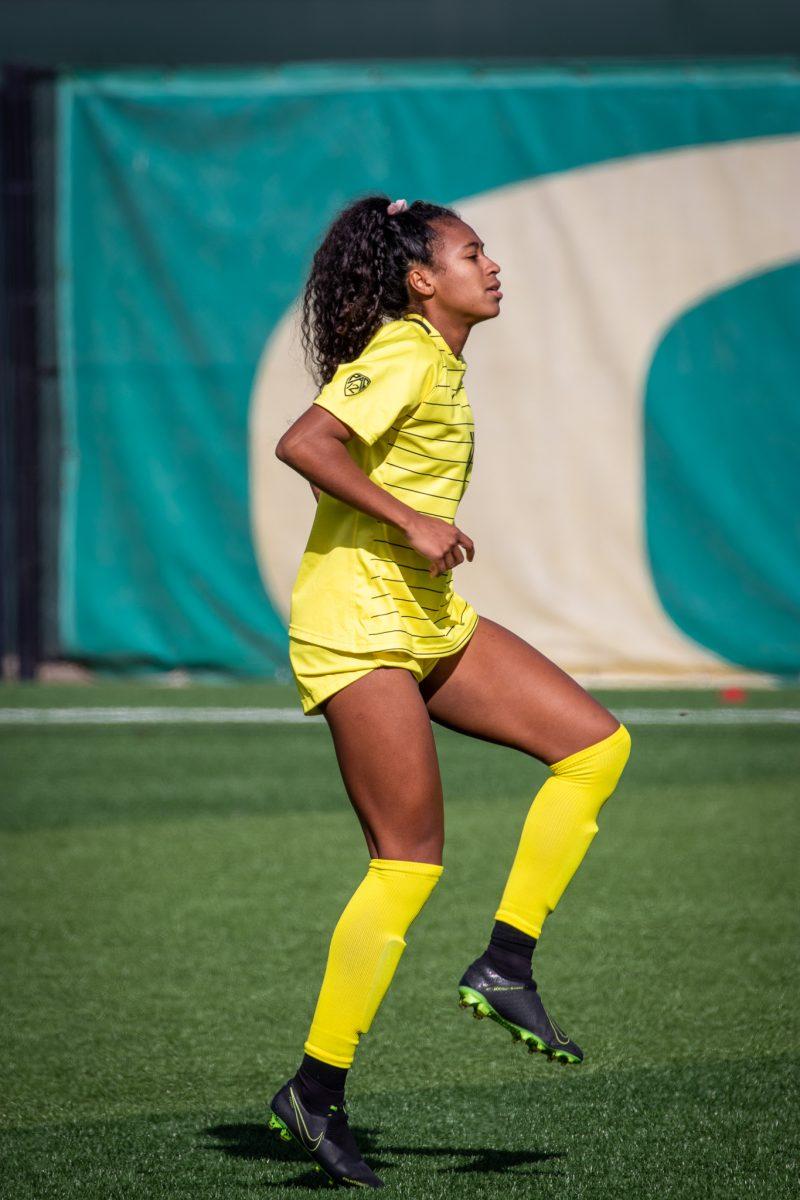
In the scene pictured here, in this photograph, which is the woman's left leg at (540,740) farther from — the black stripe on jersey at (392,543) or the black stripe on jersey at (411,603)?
the black stripe on jersey at (392,543)

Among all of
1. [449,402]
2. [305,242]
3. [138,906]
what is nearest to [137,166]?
[305,242]

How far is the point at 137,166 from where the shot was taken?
10406mm

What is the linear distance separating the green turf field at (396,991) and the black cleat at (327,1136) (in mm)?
91

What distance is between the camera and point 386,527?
3.04 metres

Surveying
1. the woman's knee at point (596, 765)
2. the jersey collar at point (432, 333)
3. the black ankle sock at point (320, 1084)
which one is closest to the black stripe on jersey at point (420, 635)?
the woman's knee at point (596, 765)

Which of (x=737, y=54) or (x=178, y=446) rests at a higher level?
(x=737, y=54)

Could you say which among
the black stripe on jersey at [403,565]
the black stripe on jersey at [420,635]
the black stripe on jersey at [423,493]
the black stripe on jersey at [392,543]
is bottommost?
the black stripe on jersey at [420,635]

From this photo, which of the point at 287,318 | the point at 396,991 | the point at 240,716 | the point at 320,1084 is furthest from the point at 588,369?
the point at 320,1084

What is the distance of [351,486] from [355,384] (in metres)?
0.20

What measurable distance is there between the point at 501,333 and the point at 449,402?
7.25m

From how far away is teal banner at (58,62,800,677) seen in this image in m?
10.2

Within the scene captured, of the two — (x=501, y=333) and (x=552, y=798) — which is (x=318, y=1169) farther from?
(x=501, y=333)

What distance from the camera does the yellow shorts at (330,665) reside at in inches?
116

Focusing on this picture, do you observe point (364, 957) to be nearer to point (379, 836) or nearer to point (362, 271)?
point (379, 836)
